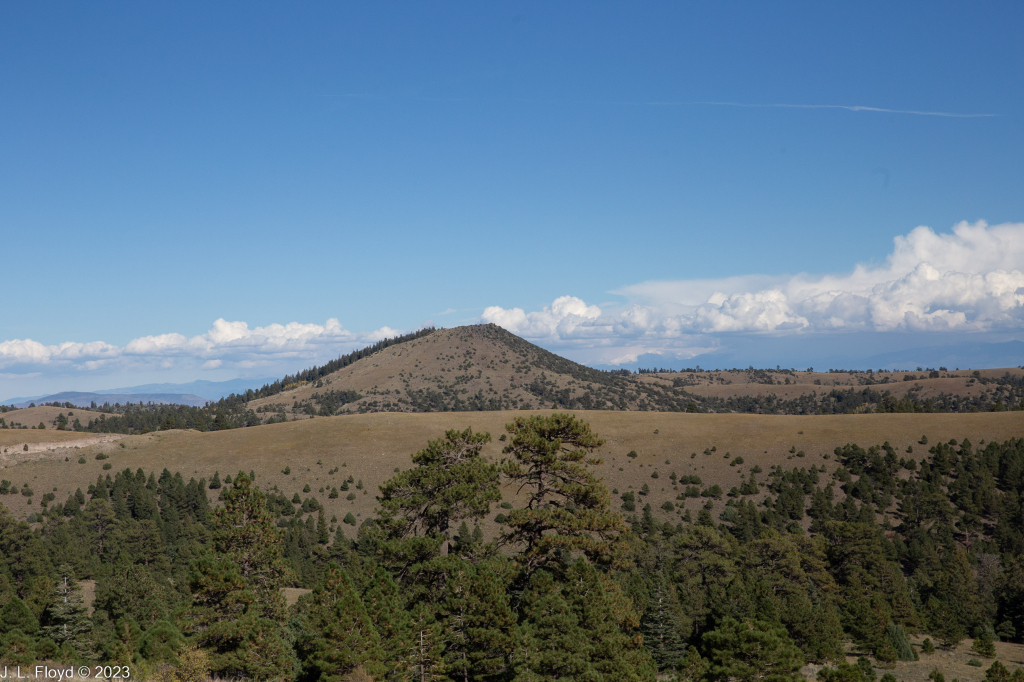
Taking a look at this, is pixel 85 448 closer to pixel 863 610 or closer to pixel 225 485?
pixel 225 485

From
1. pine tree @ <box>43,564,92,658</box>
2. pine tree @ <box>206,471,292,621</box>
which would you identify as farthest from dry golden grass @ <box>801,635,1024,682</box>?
pine tree @ <box>43,564,92,658</box>

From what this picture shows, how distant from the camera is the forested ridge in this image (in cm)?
3159

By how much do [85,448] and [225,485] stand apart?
1298 inches

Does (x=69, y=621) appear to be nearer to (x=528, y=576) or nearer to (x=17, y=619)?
(x=17, y=619)

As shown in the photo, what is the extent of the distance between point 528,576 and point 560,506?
3761 mm

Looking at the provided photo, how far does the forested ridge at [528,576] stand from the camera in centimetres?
3159

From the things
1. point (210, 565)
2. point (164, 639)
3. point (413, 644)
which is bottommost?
point (164, 639)

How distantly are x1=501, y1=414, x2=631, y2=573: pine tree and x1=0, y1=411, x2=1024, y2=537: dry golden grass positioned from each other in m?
63.6

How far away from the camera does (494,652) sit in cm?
3186

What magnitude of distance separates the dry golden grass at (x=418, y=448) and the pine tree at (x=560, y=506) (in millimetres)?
63604

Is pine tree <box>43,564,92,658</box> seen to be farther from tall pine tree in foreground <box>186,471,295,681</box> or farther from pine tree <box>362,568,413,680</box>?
pine tree <box>362,568,413,680</box>

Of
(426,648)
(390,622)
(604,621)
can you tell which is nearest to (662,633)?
(604,621)

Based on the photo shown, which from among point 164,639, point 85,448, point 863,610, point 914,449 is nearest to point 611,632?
point 164,639

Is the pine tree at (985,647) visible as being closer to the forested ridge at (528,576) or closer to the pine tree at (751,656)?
the forested ridge at (528,576)
